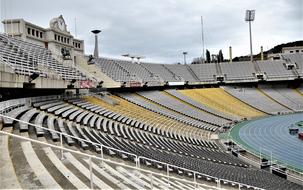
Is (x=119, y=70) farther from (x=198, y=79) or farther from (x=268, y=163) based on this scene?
(x=268, y=163)

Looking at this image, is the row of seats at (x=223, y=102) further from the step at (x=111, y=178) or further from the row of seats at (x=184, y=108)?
the step at (x=111, y=178)

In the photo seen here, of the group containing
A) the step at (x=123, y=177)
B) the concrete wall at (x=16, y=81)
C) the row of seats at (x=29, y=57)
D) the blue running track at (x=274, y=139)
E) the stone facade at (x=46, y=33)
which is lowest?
the blue running track at (x=274, y=139)

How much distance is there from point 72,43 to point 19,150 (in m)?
31.2

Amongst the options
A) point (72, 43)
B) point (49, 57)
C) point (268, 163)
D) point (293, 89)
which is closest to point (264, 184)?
point (268, 163)

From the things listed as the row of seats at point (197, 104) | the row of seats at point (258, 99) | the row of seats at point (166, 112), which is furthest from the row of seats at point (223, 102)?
the row of seats at point (166, 112)

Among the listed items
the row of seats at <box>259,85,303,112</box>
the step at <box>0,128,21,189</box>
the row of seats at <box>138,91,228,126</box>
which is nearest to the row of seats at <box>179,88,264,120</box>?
the row of seats at <box>138,91,228,126</box>

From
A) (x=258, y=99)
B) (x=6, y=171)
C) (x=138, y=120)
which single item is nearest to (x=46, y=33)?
(x=138, y=120)

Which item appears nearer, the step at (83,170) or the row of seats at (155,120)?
the step at (83,170)

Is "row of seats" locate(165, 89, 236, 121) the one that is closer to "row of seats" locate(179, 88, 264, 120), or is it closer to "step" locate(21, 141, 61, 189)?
"row of seats" locate(179, 88, 264, 120)

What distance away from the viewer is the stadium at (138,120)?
678 cm

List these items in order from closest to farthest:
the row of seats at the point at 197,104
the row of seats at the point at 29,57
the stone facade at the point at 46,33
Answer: the row of seats at the point at 29,57, the stone facade at the point at 46,33, the row of seats at the point at 197,104

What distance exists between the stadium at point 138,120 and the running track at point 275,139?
0.07 metres

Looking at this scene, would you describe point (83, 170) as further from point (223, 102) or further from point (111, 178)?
point (223, 102)

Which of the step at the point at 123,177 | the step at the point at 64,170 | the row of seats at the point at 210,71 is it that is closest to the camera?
A: the step at the point at 64,170
